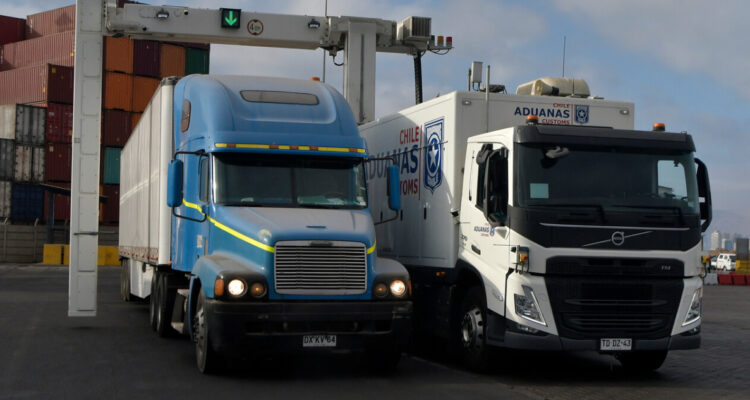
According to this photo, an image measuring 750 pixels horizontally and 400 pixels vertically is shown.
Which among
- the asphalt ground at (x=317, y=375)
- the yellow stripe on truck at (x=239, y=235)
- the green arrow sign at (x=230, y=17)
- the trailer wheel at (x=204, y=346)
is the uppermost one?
the green arrow sign at (x=230, y=17)

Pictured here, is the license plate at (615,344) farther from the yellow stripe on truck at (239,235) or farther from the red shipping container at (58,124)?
the red shipping container at (58,124)

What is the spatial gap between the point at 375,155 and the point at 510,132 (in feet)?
15.6

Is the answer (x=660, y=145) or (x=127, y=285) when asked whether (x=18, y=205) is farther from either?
(x=660, y=145)

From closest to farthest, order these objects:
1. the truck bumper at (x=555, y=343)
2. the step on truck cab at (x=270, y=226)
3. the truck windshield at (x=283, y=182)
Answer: the step on truck cab at (x=270, y=226) < the truck bumper at (x=555, y=343) < the truck windshield at (x=283, y=182)

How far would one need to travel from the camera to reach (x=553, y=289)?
1019 cm

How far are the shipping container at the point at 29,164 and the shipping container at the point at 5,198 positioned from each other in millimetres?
550

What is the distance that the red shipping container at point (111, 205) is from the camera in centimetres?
4988

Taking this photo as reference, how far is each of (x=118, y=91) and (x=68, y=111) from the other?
12.7 ft

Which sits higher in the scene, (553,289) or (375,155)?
(375,155)

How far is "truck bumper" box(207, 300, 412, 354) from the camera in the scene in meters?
9.78

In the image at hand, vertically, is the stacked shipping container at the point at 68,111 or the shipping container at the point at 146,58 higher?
the shipping container at the point at 146,58

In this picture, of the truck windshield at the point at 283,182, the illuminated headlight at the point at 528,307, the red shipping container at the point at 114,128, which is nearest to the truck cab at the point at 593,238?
the illuminated headlight at the point at 528,307

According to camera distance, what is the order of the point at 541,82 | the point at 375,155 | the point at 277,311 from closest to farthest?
the point at 277,311, the point at 541,82, the point at 375,155

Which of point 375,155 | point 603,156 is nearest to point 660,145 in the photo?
point 603,156
